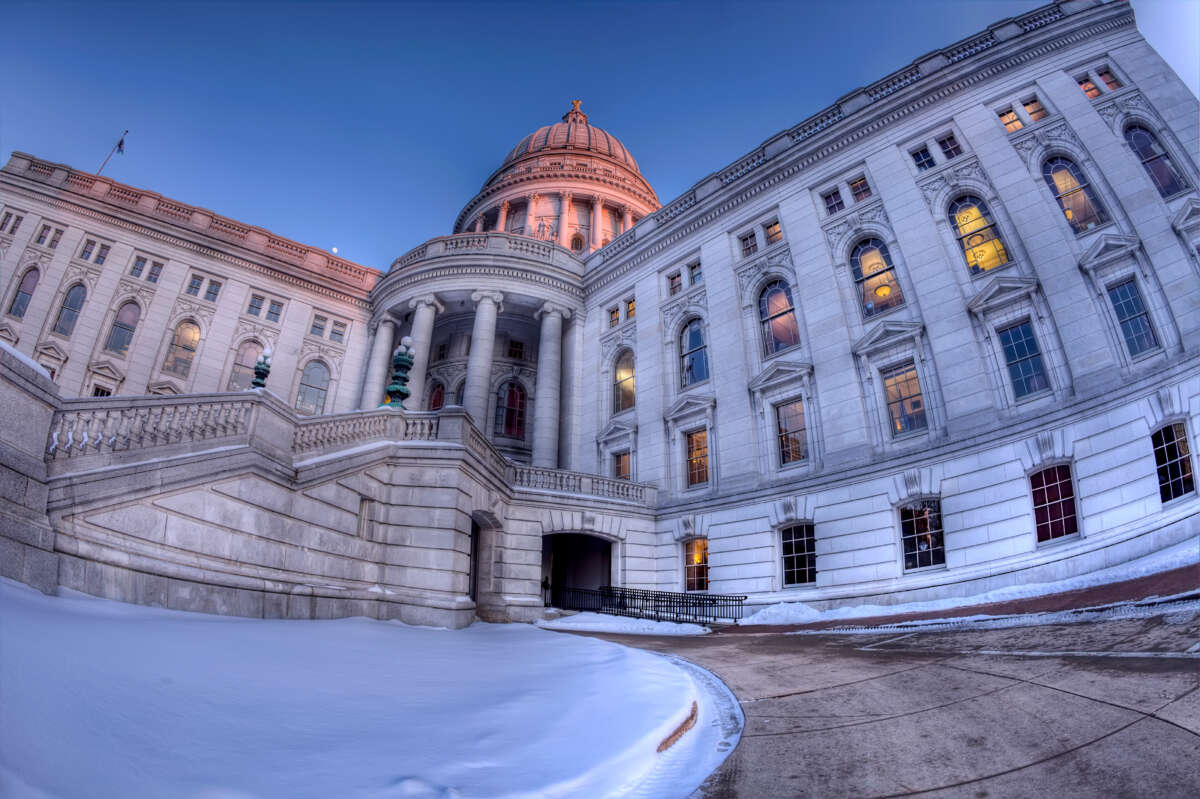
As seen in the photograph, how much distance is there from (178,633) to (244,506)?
469cm

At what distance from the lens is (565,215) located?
5034 cm

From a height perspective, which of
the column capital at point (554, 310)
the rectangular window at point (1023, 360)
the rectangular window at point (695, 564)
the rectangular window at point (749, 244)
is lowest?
the rectangular window at point (695, 564)

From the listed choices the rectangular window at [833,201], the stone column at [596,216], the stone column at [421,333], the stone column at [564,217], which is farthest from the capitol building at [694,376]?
the stone column at [596,216]

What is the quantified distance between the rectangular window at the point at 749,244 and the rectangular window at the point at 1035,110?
439 inches

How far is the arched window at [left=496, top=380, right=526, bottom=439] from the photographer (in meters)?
36.8

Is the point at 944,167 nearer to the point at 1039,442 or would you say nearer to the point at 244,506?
the point at 1039,442

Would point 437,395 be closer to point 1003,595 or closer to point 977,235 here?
point 977,235

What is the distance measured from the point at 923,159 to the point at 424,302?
86.3ft

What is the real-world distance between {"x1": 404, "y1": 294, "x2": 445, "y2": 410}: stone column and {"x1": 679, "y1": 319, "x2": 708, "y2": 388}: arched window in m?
14.5

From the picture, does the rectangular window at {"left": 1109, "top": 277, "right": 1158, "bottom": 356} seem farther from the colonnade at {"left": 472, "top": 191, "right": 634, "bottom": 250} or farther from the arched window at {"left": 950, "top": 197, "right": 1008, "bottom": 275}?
the colonnade at {"left": 472, "top": 191, "right": 634, "bottom": 250}

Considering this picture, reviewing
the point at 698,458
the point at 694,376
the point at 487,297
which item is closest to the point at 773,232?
the point at 694,376

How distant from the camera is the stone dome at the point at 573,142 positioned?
185 ft

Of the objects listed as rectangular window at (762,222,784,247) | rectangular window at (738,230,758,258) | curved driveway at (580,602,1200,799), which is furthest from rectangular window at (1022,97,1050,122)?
curved driveway at (580,602,1200,799)

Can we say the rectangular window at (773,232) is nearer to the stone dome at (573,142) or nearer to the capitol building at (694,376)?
the capitol building at (694,376)
